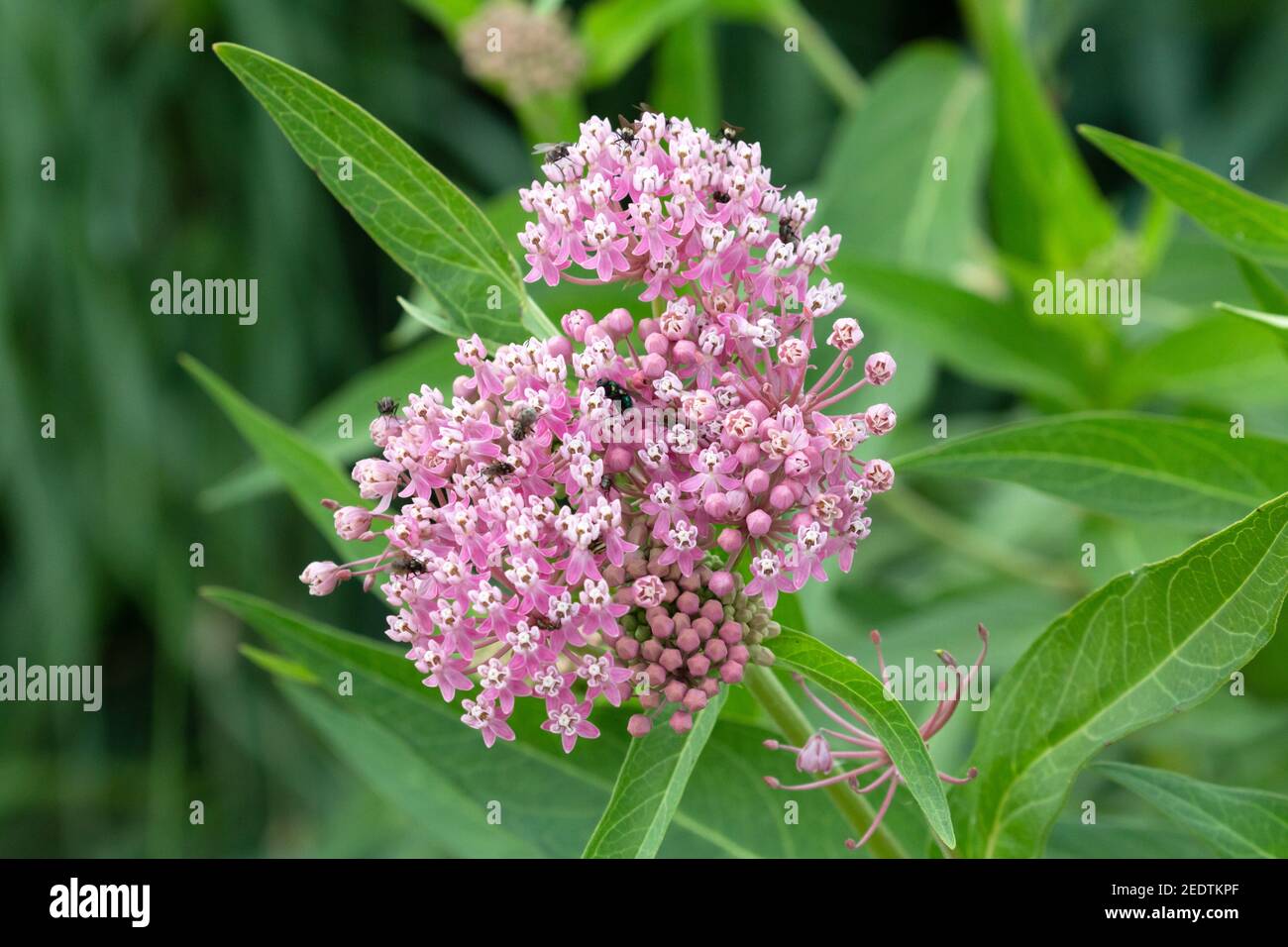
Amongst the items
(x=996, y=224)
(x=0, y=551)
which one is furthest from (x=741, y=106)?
(x=0, y=551)

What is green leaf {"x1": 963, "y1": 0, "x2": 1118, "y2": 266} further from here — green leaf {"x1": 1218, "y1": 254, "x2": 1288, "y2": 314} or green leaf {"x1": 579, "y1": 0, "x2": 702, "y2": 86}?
green leaf {"x1": 1218, "y1": 254, "x2": 1288, "y2": 314}

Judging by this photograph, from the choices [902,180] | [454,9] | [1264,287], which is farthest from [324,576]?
[454,9]

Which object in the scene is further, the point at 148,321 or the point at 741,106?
the point at 741,106

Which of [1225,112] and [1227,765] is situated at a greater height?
[1225,112]

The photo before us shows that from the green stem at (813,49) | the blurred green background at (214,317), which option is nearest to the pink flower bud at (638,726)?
the green stem at (813,49)

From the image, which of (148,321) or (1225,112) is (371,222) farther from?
(1225,112)

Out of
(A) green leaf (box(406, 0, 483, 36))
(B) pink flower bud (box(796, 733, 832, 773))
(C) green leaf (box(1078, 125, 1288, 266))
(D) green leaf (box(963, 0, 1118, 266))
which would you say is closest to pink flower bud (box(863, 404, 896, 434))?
(B) pink flower bud (box(796, 733, 832, 773))
